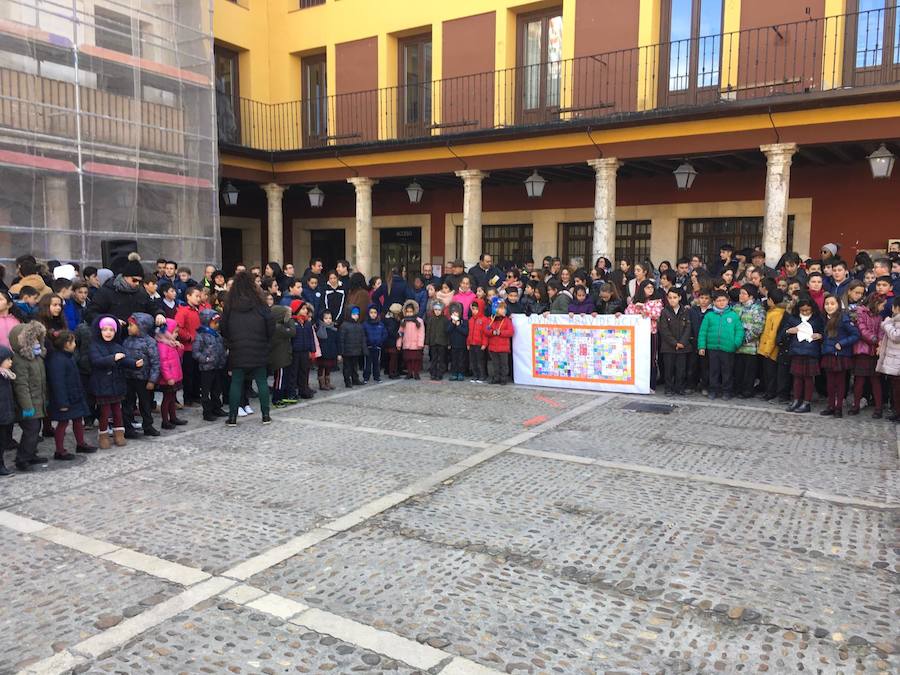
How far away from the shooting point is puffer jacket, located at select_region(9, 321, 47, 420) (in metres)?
6.45

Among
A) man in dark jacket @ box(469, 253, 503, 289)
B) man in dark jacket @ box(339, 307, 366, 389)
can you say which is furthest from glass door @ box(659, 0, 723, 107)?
man in dark jacket @ box(339, 307, 366, 389)

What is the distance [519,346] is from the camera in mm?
11312

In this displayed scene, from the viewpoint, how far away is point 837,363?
874cm

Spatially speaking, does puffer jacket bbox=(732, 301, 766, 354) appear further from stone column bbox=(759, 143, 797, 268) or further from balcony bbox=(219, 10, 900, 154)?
balcony bbox=(219, 10, 900, 154)

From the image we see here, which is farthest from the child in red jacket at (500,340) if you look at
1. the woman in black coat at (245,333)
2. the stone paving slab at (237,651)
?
the stone paving slab at (237,651)

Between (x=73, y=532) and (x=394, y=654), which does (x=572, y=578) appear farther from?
(x=73, y=532)

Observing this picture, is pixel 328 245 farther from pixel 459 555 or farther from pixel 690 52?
pixel 459 555

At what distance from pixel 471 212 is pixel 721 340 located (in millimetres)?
7934

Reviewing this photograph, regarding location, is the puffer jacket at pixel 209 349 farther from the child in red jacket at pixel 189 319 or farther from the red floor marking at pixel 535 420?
the red floor marking at pixel 535 420

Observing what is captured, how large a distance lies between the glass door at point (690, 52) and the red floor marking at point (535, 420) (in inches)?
355

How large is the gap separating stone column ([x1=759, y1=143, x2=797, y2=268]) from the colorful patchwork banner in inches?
164

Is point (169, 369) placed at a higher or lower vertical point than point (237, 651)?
higher

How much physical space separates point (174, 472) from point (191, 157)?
10583mm

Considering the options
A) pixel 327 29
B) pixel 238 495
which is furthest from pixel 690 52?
pixel 238 495
